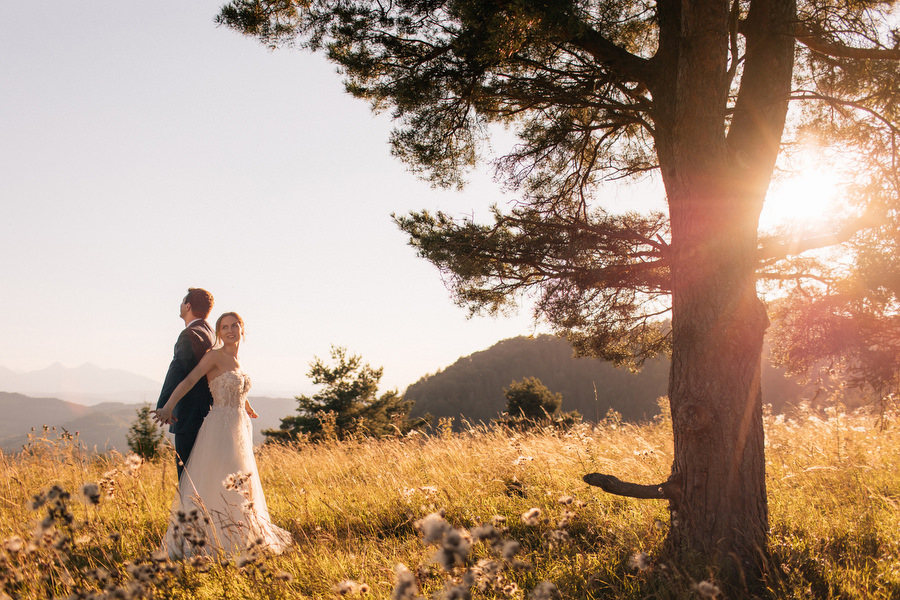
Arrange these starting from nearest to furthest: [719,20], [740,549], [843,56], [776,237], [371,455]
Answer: [740,549]
[719,20]
[843,56]
[776,237]
[371,455]

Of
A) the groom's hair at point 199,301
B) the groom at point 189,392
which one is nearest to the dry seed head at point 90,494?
the groom at point 189,392

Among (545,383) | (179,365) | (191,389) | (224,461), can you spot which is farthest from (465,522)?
(545,383)

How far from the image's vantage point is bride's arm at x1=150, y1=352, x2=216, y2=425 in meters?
3.97

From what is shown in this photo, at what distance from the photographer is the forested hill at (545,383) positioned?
215ft

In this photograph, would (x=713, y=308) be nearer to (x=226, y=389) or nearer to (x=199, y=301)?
(x=226, y=389)

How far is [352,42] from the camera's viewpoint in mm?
4180

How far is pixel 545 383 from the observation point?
73.4 m

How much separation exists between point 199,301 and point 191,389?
3.05ft

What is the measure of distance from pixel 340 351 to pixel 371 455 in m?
19.8

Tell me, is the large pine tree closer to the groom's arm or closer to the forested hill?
the groom's arm

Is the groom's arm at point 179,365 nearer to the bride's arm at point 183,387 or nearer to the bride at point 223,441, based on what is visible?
the bride's arm at point 183,387

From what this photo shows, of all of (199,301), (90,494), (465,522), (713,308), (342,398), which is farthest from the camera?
(342,398)

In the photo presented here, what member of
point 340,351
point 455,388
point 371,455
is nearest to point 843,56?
point 371,455

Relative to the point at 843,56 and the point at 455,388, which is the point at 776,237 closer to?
the point at 843,56
